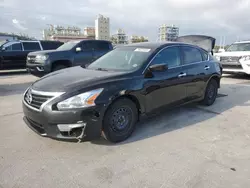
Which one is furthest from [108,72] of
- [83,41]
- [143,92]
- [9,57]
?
[9,57]

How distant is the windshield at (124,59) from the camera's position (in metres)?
3.75

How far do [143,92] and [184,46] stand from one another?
1719 mm

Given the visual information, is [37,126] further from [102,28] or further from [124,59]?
[102,28]

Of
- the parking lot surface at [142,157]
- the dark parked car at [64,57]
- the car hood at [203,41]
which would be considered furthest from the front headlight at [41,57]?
the car hood at [203,41]

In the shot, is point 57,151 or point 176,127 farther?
point 176,127

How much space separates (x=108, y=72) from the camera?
3605 mm

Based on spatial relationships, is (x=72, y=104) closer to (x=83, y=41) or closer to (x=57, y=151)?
(x=57, y=151)

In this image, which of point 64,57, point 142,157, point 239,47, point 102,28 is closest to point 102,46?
point 64,57

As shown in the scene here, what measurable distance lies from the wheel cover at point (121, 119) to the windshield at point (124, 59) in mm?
732

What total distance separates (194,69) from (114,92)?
226 centimetres

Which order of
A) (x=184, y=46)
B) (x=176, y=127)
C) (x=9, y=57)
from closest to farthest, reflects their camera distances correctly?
(x=176, y=127), (x=184, y=46), (x=9, y=57)

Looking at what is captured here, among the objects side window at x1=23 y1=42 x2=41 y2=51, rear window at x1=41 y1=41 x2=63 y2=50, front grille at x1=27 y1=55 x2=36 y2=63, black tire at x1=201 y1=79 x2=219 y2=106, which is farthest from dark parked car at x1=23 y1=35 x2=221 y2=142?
rear window at x1=41 y1=41 x2=63 y2=50

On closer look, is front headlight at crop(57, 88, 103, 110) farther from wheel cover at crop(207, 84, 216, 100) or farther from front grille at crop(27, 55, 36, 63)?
front grille at crop(27, 55, 36, 63)

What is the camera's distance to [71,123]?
2.90m
